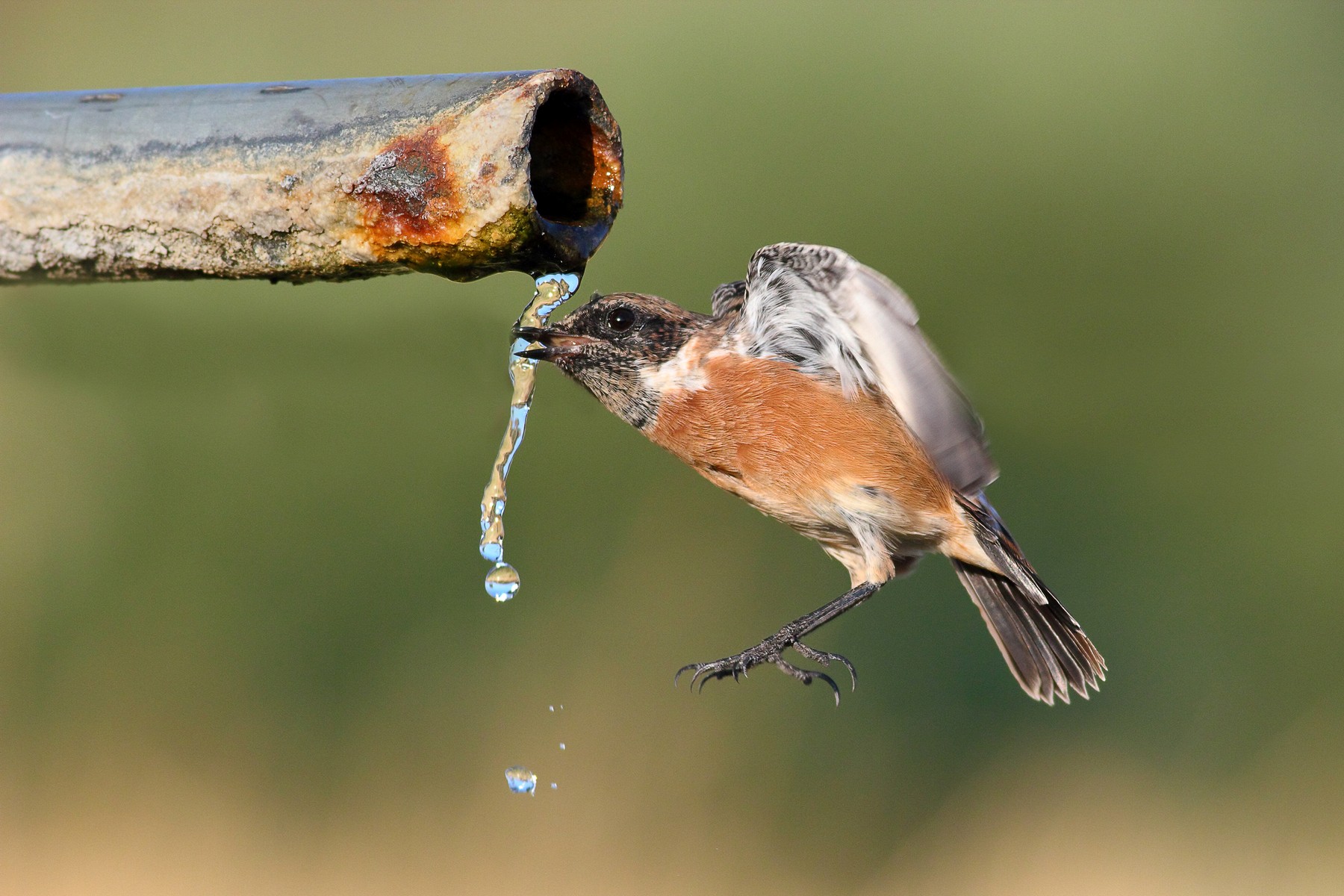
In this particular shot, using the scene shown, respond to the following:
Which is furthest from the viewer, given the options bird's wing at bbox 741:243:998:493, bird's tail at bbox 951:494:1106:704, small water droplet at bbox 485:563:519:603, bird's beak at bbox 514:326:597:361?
bird's tail at bbox 951:494:1106:704

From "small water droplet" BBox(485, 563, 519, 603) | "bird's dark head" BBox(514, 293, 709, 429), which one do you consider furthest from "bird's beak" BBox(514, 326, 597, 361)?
"small water droplet" BBox(485, 563, 519, 603)

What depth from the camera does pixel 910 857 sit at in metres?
5.39

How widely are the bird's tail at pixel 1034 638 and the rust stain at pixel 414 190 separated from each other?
9.57 feet

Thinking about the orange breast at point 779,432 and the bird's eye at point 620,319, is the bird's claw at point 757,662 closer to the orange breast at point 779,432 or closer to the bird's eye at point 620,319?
the orange breast at point 779,432

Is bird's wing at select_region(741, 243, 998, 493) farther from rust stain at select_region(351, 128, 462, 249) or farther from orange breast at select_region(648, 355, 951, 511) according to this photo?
rust stain at select_region(351, 128, 462, 249)

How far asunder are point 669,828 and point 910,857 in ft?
3.40

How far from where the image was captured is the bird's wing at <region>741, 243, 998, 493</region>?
346cm

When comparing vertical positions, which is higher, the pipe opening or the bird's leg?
the pipe opening

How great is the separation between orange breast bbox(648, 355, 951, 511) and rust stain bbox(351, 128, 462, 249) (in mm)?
2056

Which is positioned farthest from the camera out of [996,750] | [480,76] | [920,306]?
[920,306]

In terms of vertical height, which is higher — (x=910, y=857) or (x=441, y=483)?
(x=441, y=483)

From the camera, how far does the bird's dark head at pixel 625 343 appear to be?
4031 millimetres

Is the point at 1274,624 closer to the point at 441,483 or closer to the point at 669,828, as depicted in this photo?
the point at 669,828

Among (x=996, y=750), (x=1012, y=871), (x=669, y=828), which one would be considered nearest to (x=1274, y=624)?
(x=996, y=750)
